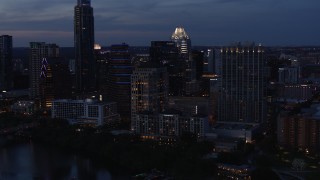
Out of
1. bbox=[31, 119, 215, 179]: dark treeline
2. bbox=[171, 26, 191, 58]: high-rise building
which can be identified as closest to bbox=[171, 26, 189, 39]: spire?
bbox=[171, 26, 191, 58]: high-rise building

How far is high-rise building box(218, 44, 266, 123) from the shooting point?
44.6 ft

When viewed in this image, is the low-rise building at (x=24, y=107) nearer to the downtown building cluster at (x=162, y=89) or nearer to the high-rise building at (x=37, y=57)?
the downtown building cluster at (x=162, y=89)

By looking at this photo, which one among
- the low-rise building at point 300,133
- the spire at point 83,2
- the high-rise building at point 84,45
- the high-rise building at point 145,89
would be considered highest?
the spire at point 83,2

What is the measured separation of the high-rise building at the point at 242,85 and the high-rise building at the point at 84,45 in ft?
30.5

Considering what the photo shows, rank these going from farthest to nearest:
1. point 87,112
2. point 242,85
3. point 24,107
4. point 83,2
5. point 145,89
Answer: point 83,2, point 24,107, point 87,112, point 145,89, point 242,85

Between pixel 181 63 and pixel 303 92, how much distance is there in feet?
15.2

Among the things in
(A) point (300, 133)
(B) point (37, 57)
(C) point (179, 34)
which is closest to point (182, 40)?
(C) point (179, 34)

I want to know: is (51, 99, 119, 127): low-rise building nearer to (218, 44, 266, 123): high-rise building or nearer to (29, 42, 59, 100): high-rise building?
(218, 44, 266, 123): high-rise building

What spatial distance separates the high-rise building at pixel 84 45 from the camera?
2228cm

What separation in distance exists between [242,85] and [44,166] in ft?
19.5

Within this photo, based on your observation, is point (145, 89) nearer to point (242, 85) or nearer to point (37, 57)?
point (242, 85)

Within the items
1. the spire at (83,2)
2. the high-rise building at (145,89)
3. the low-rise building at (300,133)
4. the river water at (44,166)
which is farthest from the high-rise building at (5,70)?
the low-rise building at (300,133)

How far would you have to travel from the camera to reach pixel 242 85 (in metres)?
13.7

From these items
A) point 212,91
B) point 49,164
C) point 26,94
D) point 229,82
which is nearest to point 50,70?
point 26,94
